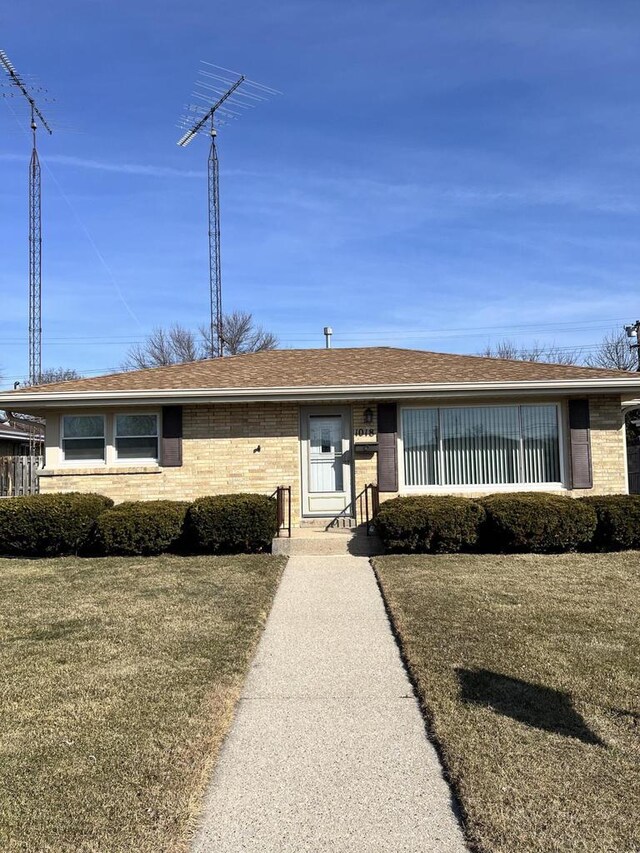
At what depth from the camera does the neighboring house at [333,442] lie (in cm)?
1232

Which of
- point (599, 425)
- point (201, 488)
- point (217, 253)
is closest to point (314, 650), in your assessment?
point (201, 488)

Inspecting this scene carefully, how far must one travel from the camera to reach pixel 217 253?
31250 millimetres

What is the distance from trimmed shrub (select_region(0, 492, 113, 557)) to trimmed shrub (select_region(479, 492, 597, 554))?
6.49m

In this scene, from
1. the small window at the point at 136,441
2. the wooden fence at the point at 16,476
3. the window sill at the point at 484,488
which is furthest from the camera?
the wooden fence at the point at 16,476

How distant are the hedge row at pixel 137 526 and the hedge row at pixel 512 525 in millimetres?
2088

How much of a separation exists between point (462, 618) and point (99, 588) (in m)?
4.49

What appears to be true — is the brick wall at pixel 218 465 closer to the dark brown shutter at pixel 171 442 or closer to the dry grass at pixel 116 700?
the dark brown shutter at pixel 171 442

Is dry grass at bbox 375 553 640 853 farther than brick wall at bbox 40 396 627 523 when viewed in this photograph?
No

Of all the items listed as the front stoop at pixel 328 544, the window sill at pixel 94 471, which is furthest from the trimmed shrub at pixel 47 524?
the front stoop at pixel 328 544

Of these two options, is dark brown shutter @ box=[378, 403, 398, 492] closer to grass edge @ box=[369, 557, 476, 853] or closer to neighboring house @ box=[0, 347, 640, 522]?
neighboring house @ box=[0, 347, 640, 522]

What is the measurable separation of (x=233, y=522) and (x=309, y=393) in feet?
9.32

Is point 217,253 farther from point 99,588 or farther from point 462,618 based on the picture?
point 462,618

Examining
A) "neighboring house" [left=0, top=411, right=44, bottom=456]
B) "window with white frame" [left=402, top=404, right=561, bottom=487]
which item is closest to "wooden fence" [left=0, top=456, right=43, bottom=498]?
"neighboring house" [left=0, top=411, right=44, bottom=456]

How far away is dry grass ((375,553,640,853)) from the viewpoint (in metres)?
3.10
